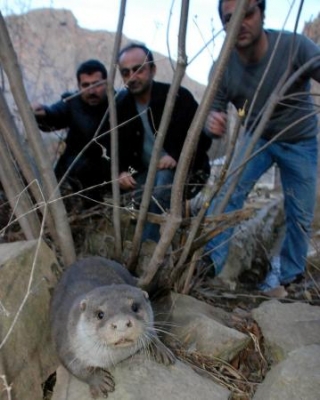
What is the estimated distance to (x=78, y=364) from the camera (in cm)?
244

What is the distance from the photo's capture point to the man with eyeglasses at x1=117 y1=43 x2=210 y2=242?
4320 millimetres

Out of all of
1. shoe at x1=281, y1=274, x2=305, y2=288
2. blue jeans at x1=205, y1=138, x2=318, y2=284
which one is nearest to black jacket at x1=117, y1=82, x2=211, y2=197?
blue jeans at x1=205, y1=138, x2=318, y2=284

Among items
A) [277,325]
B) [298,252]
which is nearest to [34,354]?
[277,325]

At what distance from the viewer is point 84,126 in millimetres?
4738

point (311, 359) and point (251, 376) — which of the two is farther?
point (251, 376)

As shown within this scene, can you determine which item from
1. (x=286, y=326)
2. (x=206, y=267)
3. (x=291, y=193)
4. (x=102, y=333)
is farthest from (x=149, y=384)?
(x=291, y=193)

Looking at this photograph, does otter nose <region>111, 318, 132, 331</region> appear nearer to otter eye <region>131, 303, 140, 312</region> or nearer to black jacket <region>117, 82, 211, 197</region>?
otter eye <region>131, 303, 140, 312</region>

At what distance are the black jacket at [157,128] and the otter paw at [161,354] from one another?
2011mm

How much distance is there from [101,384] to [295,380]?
2.66 ft

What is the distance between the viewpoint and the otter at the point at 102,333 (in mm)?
2271

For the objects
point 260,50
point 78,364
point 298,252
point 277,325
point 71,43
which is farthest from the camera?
point 71,43

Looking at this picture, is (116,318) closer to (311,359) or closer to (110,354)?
(110,354)

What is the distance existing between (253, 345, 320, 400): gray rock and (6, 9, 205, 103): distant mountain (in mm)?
6496

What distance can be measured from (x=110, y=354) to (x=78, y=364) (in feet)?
0.54
